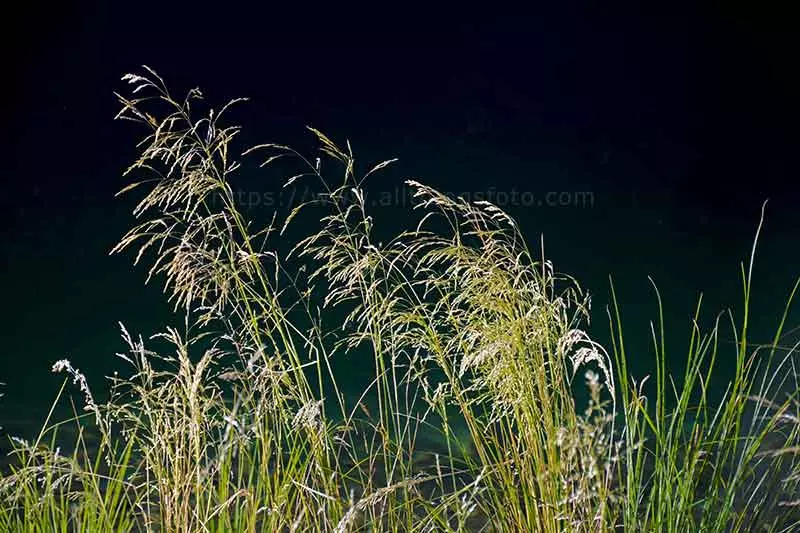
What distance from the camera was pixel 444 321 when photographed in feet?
5.37

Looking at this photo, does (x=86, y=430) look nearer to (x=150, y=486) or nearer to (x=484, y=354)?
(x=150, y=486)

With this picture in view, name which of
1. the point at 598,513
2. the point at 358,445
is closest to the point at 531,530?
the point at 598,513

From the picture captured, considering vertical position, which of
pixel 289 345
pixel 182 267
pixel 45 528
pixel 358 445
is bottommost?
pixel 358 445

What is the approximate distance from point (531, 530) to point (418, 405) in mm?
2216

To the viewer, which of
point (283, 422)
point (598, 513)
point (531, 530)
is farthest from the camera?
point (283, 422)

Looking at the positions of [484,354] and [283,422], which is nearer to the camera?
[484,354]

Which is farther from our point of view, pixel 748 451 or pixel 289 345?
pixel 289 345

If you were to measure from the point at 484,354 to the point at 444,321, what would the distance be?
0.25m

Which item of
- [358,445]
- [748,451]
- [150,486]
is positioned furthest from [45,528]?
[358,445]

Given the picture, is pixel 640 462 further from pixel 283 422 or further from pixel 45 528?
pixel 45 528

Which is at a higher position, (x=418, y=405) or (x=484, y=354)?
(x=484, y=354)

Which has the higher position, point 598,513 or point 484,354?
point 484,354

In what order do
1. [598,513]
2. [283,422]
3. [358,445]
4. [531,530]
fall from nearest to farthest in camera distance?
[598,513]
[531,530]
[283,422]
[358,445]

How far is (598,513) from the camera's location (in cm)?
138
